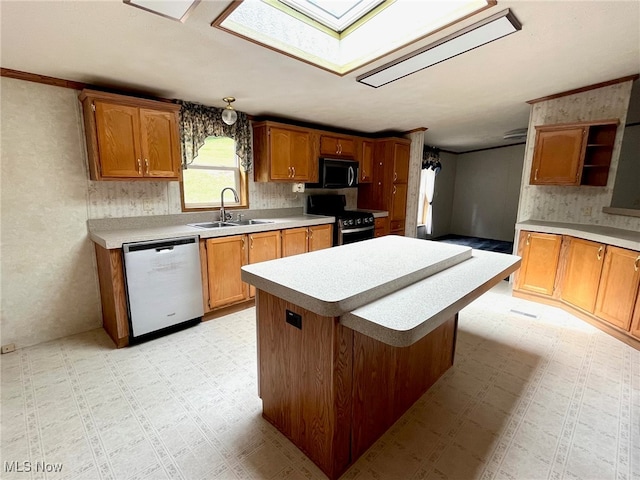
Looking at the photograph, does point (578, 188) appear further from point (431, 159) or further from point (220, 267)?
point (220, 267)

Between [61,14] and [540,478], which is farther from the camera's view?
[61,14]

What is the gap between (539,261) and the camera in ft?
11.3

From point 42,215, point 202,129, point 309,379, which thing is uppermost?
point 202,129

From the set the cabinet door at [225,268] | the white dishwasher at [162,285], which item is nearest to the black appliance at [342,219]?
the cabinet door at [225,268]

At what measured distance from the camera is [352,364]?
139 cm

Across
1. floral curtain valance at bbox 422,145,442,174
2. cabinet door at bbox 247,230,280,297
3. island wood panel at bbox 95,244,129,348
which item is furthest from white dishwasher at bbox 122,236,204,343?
floral curtain valance at bbox 422,145,442,174

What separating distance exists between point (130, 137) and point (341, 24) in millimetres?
1996

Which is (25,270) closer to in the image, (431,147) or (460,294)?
(460,294)

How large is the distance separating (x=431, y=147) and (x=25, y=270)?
6.98m

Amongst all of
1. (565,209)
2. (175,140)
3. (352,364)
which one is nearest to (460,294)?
(352,364)

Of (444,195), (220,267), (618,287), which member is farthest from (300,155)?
(444,195)

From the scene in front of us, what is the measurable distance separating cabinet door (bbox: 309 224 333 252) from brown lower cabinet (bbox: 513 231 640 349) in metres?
2.34

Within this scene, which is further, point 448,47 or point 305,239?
point 305,239

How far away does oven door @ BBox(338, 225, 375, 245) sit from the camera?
4.14m
